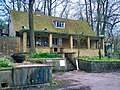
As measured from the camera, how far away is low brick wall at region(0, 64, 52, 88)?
998cm

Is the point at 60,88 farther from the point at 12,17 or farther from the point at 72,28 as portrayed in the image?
the point at 72,28

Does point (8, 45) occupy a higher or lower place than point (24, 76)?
higher

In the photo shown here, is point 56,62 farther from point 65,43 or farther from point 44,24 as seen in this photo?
point 65,43

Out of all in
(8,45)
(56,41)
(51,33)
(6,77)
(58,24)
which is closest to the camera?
(6,77)

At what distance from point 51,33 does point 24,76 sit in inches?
638

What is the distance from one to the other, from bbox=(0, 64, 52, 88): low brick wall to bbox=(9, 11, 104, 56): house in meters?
13.0

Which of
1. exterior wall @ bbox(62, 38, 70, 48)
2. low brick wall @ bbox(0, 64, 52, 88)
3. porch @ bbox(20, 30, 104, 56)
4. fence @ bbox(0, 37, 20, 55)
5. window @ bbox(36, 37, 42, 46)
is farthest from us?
exterior wall @ bbox(62, 38, 70, 48)

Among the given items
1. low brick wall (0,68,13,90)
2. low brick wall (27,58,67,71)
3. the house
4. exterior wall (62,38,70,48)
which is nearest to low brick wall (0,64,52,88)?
low brick wall (0,68,13,90)

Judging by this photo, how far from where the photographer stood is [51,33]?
26.2 meters

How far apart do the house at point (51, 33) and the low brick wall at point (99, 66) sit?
7.00 metres

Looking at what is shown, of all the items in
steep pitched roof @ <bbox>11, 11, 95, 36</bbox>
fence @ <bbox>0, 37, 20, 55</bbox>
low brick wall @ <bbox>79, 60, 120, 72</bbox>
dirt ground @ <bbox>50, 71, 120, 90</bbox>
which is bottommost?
dirt ground @ <bbox>50, 71, 120, 90</bbox>

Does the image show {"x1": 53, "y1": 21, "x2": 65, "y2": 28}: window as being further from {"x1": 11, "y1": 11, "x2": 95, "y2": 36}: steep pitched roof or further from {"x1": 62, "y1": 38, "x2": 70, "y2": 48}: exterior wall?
{"x1": 62, "y1": 38, "x2": 70, "y2": 48}: exterior wall

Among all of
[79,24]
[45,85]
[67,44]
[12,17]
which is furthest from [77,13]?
[45,85]

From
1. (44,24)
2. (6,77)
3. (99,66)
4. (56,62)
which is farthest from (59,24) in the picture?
(6,77)
